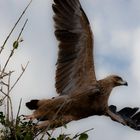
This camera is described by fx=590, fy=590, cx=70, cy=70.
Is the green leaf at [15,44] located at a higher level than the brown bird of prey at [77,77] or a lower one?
higher

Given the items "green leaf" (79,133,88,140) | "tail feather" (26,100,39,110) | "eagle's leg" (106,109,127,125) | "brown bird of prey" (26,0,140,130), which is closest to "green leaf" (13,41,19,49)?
"green leaf" (79,133,88,140)

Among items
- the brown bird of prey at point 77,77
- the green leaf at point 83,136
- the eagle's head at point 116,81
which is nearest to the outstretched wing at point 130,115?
the brown bird of prey at point 77,77

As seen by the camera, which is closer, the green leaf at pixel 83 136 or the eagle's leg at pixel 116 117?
the green leaf at pixel 83 136

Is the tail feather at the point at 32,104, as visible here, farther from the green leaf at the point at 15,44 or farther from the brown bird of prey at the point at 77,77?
the green leaf at the point at 15,44

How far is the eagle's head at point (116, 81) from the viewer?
29.7 ft

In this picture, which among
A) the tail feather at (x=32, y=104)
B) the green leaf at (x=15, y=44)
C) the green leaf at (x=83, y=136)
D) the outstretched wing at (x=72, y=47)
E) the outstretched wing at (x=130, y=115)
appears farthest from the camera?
the outstretched wing at (x=130, y=115)

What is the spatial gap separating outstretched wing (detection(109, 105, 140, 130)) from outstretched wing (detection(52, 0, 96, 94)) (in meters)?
0.94

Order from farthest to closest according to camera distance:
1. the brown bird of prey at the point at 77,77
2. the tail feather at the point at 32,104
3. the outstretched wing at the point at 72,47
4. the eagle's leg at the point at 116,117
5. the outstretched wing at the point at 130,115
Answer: the outstretched wing at the point at 130,115 → the outstretched wing at the point at 72,47 → the eagle's leg at the point at 116,117 → the brown bird of prey at the point at 77,77 → the tail feather at the point at 32,104

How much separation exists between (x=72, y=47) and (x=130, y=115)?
1.79 m

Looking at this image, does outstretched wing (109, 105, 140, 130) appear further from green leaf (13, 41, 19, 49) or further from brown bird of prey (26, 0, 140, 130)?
green leaf (13, 41, 19, 49)

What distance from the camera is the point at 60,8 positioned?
9531 millimetres

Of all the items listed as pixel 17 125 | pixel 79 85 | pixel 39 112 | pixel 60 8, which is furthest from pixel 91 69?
pixel 17 125

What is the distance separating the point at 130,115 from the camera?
10406 mm

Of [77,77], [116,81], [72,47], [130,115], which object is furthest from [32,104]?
[130,115]
